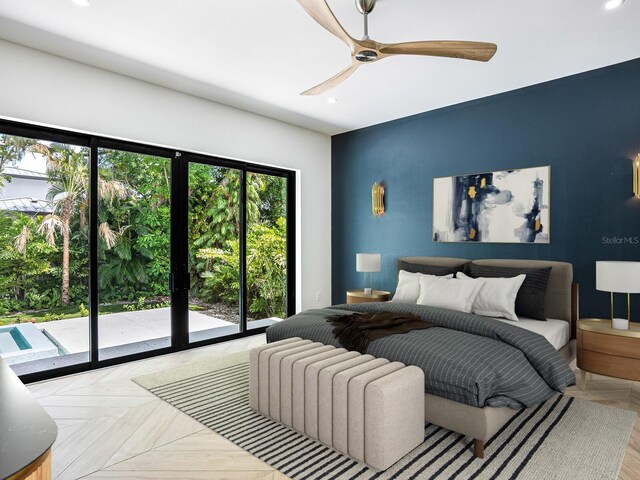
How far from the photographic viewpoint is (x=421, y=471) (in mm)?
2160

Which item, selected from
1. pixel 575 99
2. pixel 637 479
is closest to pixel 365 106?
pixel 575 99

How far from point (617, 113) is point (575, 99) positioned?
0.38 meters

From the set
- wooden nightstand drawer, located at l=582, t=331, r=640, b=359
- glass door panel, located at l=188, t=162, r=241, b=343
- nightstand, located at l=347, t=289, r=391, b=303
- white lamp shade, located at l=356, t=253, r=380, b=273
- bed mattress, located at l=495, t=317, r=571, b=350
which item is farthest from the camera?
white lamp shade, located at l=356, t=253, r=380, b=273

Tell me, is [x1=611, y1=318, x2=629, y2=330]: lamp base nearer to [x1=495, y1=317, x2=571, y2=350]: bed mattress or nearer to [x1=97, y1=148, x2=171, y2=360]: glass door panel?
[x1=495, y1=317, x2=571, y2=350]: bed mattress

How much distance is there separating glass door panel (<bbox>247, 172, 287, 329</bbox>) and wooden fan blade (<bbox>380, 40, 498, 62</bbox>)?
3018 mm

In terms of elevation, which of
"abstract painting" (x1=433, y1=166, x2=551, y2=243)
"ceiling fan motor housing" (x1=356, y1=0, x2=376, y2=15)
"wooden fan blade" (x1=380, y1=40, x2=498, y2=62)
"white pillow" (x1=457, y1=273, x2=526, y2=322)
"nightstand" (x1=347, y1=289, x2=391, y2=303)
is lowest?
"nightstand" (x1=347, y1=289, x2=391, y2=303)

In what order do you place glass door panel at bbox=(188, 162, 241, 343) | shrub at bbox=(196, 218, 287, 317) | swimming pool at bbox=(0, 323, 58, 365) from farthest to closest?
1. shrub at bbox=(196, 218, 287, 317)
2. glass door panel at bbox=(188, 162, 241, 343)
3. swimming pool at bbox=(0, 323, 58, 365)

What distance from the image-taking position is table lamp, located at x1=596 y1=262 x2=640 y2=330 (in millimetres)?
3029

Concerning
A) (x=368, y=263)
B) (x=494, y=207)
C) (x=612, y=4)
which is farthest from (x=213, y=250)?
(x=612, y=4)

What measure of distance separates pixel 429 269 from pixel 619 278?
1.78 meters

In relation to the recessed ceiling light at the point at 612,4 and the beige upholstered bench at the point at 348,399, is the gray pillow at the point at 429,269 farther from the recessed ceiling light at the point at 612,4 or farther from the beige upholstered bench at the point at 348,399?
the recessed ceiling light at the point at 612,4

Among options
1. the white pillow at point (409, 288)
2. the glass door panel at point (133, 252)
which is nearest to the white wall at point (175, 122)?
the glass door panel at point (133, 252)

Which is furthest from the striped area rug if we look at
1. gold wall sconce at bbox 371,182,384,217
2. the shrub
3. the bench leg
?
gold wall sconce at bbox 371,182,384,217

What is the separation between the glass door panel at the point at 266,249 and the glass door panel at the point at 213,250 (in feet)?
0.67
